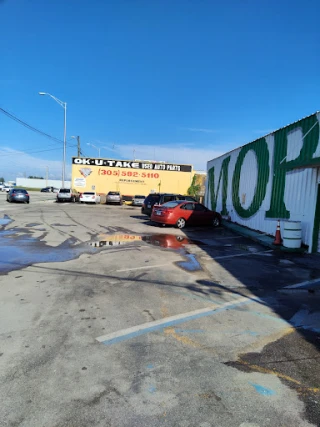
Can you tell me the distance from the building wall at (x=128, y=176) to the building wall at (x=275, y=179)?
2210 cm

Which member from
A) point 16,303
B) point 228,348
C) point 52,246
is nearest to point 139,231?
point 52,246

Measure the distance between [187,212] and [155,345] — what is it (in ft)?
43.2

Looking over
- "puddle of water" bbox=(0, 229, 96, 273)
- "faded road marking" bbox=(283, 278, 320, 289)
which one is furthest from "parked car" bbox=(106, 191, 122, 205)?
"faded road marking" bbox=(283, 278, 320, 289)

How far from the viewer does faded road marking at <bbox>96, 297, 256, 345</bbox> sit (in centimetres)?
399

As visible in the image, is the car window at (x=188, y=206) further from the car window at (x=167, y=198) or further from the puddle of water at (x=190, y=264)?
the puddle of water at (x=190, y=264)

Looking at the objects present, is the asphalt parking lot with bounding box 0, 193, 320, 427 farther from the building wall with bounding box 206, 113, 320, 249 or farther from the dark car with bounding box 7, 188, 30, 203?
the dark car with bounding box 7, 188, 30, 203

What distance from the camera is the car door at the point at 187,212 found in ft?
54.4

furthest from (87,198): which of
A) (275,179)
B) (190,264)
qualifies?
(190,264)

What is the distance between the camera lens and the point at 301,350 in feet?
12.6

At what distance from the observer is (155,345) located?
3.83m

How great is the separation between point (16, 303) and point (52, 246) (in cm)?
524

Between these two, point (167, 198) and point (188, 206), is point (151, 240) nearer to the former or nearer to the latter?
point (188, 206)

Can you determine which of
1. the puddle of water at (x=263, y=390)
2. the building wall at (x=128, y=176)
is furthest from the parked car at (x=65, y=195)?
the puddle of water at (x=263, y=390)

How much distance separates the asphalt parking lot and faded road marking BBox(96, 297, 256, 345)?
0.02m
